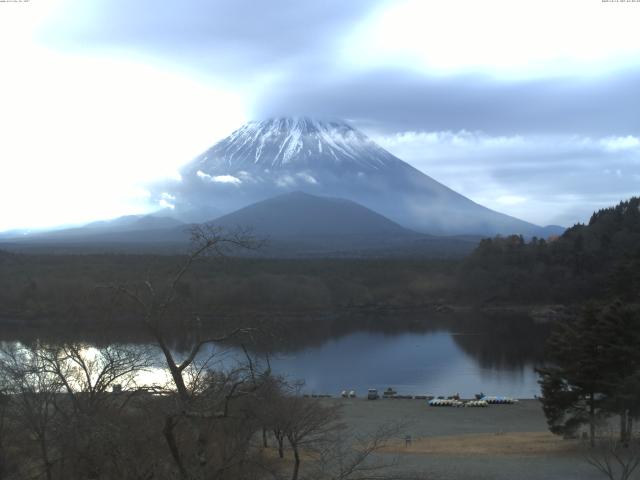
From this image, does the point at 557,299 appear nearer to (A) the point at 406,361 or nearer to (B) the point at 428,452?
(A) the point at 406,361

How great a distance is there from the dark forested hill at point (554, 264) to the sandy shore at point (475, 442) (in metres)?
34.7

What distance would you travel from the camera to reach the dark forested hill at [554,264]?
183 ft

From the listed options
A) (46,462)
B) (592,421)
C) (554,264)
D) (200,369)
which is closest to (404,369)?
(592,421)

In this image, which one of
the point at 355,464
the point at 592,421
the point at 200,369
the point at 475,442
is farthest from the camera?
the point at 475,442

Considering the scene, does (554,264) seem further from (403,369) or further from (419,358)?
(403,369)

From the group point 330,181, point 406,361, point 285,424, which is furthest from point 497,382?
point 330,181

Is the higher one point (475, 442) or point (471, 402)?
point (475, 442)

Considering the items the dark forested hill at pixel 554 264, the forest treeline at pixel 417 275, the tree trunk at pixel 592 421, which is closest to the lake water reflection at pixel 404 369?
the tree trunk at pixel 592 421

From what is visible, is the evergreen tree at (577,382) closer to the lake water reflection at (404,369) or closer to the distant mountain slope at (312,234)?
the lake water reflection at (404,369)

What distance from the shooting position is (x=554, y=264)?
5981cm

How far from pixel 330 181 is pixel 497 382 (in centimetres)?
15720

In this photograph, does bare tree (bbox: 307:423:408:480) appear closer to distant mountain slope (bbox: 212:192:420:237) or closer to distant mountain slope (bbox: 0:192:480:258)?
distant mountain slope (bbox: 0:192:480:258)

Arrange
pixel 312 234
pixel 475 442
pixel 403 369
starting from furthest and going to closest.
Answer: pixel 312 234 < pixel 403 369 < pixel 475 442

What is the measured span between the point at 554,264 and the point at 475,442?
47.0 m
